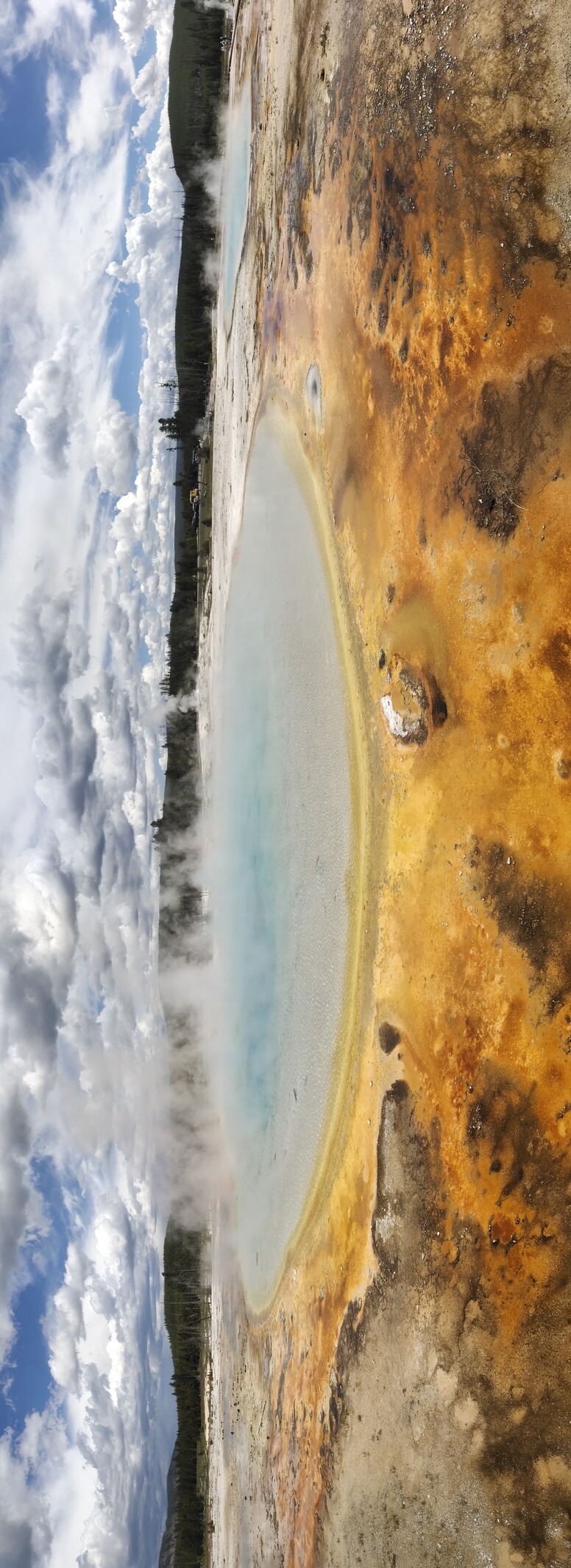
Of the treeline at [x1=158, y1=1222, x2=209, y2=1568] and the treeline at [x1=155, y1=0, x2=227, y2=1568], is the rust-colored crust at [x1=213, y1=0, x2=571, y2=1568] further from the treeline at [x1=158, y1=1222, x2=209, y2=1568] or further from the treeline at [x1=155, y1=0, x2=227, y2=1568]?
the treeline at [x1=155, y1=0, x2=227, y2=1568]

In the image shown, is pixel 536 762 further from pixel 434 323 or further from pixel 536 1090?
pixel 434 323

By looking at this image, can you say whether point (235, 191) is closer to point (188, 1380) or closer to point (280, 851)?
point (280, 851)

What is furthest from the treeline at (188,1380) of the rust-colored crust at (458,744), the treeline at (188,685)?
the rust-colored crust at (458,744)

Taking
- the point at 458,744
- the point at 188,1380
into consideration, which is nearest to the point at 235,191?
the point at 458,744

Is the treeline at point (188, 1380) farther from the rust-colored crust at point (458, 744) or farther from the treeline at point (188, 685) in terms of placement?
the rust-colored crust at point (458, 744)

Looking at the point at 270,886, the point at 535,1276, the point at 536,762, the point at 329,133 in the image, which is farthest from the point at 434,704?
the point at 329,133
